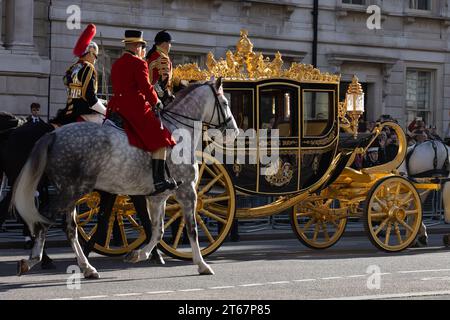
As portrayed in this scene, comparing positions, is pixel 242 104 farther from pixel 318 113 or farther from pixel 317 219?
pixel 317 219

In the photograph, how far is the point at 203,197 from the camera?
1420 centimetres

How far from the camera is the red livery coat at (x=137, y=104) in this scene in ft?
40.1

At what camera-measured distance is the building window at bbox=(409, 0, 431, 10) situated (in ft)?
103

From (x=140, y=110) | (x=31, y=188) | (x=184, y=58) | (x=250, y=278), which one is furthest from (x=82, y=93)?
(x=184, y=58)

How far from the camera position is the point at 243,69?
1520cm

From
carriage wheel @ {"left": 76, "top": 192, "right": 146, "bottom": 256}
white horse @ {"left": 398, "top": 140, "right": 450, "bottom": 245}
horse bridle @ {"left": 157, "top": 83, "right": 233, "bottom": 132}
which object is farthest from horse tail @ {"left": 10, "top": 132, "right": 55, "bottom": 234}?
white horse @ {"left": 398, "top": 140, "right": 450, "bottom": 245}

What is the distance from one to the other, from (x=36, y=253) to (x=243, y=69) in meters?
4.65

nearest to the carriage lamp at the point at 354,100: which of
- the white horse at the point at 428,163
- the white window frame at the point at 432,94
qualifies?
the white horse at the point at 428,163

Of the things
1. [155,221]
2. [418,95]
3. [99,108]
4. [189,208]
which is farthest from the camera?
[418,95]

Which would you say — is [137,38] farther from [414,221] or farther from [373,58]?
[373,58]

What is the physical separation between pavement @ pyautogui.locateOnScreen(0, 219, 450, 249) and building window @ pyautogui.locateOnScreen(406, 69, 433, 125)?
8.74 metres

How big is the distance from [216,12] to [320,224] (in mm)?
12043

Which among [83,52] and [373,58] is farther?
[373,58]

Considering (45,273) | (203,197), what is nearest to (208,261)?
(203,197)
